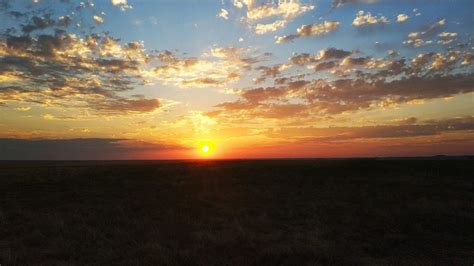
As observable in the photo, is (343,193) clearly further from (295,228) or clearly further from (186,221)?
(186,221)

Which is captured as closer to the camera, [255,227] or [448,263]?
[448,263]

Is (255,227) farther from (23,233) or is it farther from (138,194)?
(138,194)

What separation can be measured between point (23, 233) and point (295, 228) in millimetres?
11110

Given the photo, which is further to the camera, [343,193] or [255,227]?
[343,193]

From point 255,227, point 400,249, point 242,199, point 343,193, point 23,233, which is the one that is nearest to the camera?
point 400,249

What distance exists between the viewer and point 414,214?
18.6 metres

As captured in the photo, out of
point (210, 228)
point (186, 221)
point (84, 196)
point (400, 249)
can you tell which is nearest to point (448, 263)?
point (400, 249)

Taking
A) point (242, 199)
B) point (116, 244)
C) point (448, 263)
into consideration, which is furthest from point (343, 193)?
point (116, 244)

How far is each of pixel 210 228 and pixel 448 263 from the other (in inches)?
342

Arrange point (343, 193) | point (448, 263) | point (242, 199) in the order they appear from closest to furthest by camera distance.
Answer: point (448, 263), point (242, 199), point (343, 193)

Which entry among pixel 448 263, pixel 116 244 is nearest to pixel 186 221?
pixel 116 244

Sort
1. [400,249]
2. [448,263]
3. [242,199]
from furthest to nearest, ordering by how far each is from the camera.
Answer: [242,199]
[400,249]
[448,263]

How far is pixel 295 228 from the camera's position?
15891mm

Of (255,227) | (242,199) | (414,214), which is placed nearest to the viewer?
(255,227)
